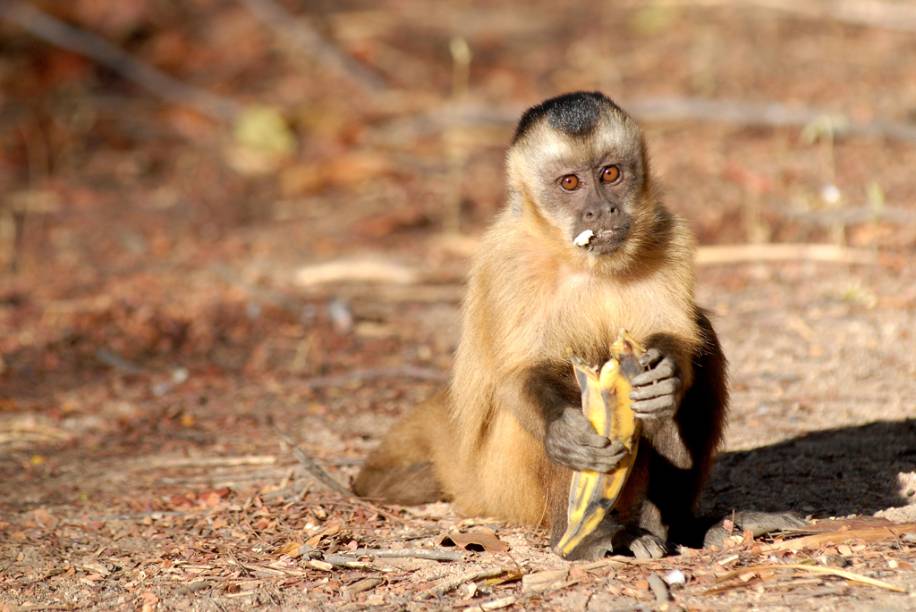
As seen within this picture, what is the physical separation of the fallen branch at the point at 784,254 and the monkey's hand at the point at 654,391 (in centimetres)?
401

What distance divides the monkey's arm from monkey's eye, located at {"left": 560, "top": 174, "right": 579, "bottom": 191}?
0.61 m

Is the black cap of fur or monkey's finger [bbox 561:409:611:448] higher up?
the black cap of fur

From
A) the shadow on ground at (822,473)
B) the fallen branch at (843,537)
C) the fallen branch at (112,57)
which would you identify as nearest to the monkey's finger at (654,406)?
the fallen branch at (843,537)

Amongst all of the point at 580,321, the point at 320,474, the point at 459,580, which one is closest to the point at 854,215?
the point at 580,321

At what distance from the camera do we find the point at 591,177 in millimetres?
4195

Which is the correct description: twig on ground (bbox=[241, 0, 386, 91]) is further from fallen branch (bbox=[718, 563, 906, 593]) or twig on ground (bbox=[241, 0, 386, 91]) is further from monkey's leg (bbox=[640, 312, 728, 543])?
fallen branch (bbox=[718, 563, 906, 593])

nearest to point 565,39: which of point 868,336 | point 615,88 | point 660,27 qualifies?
point 660,27

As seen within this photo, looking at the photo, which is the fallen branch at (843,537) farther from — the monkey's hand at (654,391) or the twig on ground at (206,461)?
the twig on ground at (206,461)

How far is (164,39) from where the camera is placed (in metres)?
12.4

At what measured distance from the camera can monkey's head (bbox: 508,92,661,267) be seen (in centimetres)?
413

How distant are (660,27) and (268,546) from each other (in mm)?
9375

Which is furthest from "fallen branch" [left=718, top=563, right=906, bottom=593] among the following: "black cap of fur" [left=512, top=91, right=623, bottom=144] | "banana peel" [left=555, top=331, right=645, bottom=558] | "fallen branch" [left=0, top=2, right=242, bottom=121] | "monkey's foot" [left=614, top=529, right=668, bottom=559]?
"fallen branch" [left=0, top=2, right=242, bottom=121]

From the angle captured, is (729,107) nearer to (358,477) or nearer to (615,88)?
(615,88)

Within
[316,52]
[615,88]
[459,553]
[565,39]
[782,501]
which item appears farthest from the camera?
[565,39]
